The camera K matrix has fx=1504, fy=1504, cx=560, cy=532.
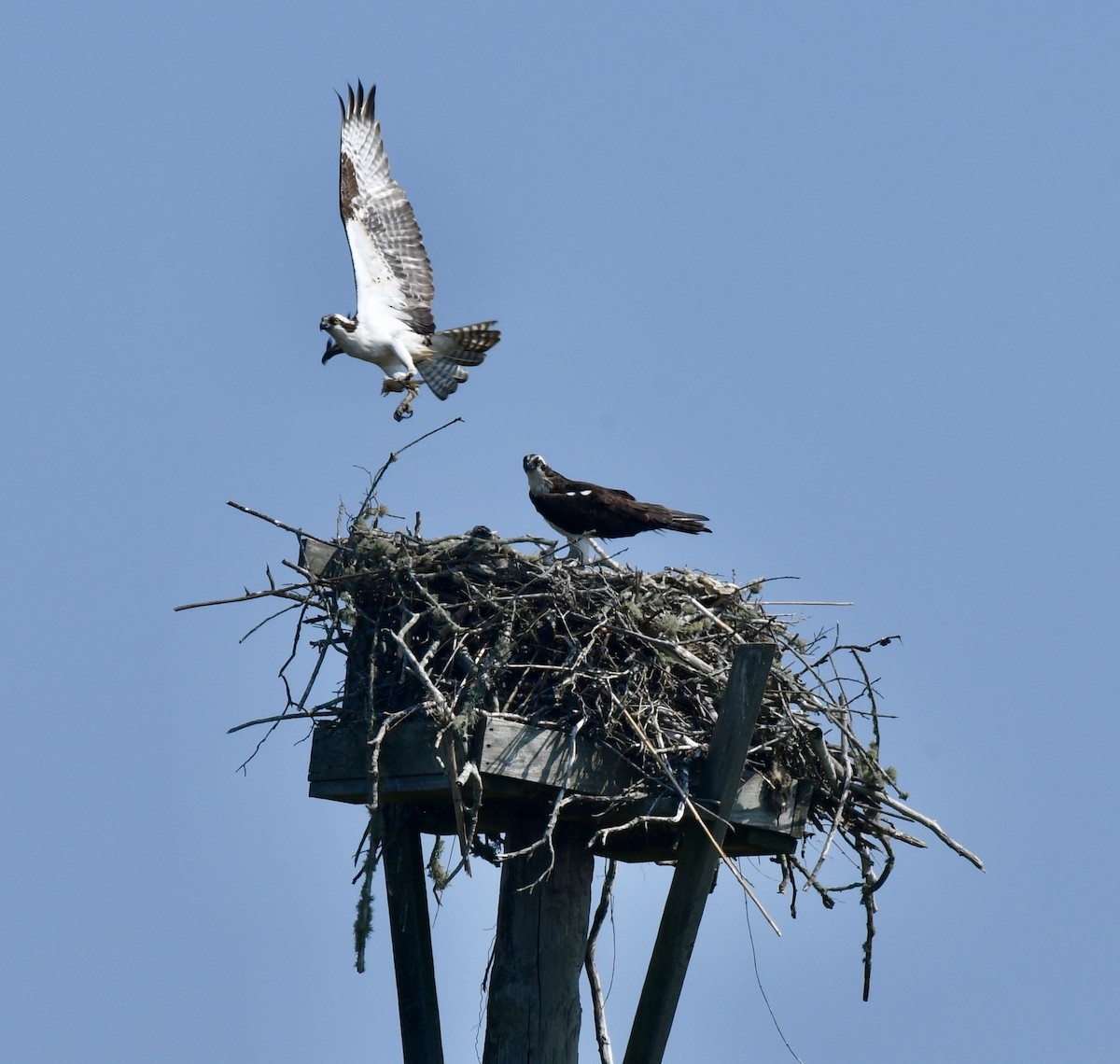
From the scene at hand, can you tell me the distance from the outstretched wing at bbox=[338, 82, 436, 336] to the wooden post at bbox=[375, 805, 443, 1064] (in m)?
5.01

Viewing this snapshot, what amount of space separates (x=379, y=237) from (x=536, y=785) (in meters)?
6.05

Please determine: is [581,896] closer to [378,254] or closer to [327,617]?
[327,617]

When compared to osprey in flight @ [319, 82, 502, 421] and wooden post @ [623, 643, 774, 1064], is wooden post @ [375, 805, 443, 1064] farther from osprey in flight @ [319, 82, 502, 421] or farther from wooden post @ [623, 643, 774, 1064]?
osprey in flight @ [319, 82, 502, 421]

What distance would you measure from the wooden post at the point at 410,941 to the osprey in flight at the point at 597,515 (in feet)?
5.91

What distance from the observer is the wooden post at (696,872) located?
499 cm

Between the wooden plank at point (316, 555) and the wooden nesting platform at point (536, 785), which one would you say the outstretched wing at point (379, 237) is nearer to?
the wooden plank at point (316, 555)

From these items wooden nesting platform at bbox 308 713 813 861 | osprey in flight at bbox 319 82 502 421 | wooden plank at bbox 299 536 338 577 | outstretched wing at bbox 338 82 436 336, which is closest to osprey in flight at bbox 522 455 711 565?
wooden plank at bbox 299 536 338 577

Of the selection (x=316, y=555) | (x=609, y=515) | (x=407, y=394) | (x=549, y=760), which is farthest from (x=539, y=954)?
(x=407, y=394)

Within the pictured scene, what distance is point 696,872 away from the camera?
511 centimetres

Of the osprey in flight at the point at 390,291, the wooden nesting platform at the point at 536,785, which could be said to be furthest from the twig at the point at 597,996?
the osprey in flight at the point at 390,291

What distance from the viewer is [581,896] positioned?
541 centimetres

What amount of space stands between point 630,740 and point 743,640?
971 millimetres

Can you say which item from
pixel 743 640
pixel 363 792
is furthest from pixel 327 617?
pixel 743 640

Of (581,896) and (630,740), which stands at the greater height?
(630,740)
